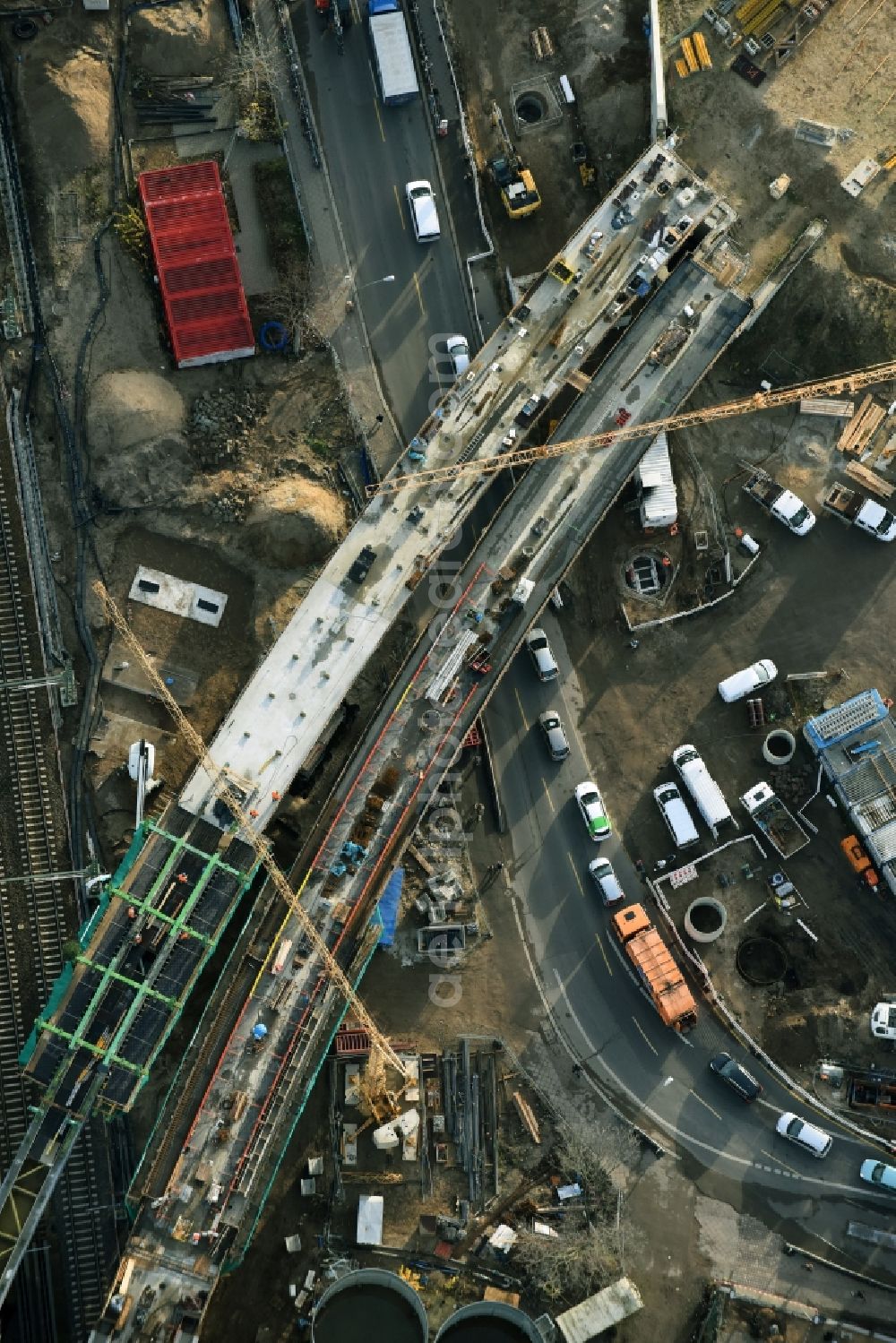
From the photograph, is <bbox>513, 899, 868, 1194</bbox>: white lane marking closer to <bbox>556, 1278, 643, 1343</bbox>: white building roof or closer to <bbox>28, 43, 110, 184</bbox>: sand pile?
<bbox>556, 1278, 643, 1343</bbox>: white building roof

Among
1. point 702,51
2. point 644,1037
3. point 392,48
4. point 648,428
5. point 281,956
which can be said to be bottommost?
point 644,1037

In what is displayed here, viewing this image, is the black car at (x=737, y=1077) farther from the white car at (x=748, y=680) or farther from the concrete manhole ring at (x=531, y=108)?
the concrete manhole ring at (x=531, y=108)

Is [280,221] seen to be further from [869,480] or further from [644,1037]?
[644,1037]

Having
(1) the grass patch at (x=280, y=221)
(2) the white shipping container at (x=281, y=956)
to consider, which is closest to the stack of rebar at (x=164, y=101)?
(1) the grass patch at (x=280, y=221)

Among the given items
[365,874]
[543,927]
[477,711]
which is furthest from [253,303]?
[543,927]

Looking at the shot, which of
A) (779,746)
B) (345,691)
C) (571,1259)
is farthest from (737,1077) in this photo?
(345,691)

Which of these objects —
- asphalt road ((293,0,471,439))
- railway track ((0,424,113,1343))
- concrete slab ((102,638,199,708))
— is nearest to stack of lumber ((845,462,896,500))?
asphalt road ((293,0,471,439))
